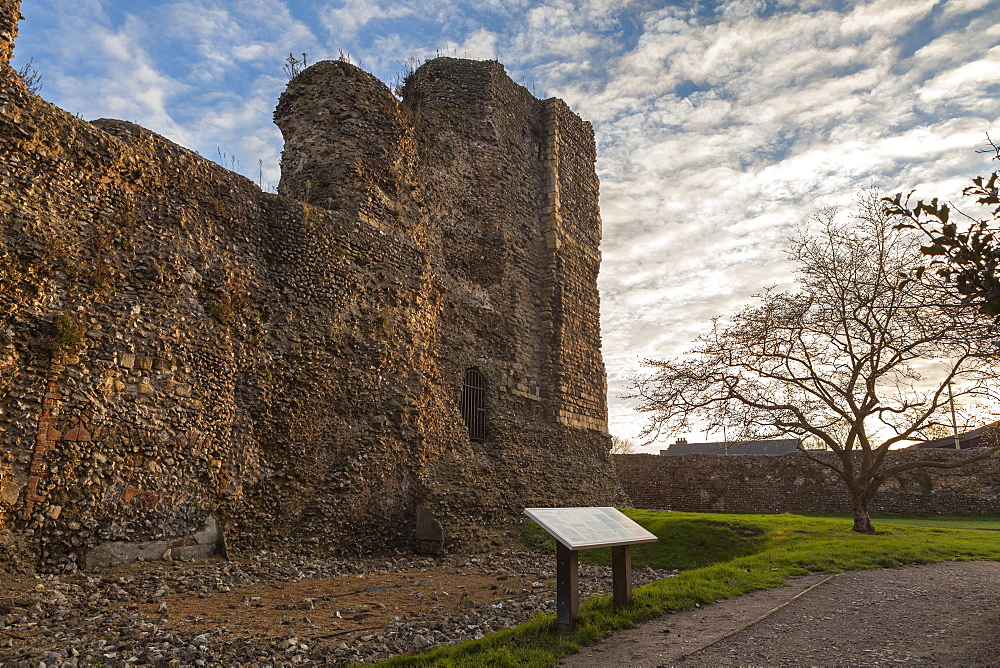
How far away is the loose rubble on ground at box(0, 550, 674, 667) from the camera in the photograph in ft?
17.0

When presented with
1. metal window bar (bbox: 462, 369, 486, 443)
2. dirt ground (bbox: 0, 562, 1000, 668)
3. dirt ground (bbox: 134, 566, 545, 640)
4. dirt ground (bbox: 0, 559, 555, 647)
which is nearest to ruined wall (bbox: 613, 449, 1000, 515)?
metal window bar (bbox: 462, 369, 486, 443)

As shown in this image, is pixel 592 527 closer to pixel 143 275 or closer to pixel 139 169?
pixel 143 275

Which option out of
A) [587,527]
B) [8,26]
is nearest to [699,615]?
[587,527]

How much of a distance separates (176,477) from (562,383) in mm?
10637

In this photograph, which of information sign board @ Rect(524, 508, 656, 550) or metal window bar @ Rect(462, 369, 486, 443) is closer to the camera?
information sign board @ Rect(524, 508, 656, 550)

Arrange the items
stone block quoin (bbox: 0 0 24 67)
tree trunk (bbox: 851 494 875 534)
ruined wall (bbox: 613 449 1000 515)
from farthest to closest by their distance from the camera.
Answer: ruined wall (bbox: 613 449 1000 515) → tree trunk (bbox: 851 494 875 534) → stone block quoin (bbox: 0 0 24 67)

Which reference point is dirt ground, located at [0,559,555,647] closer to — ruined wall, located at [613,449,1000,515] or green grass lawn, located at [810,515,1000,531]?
green grass lawn, located at [810,515,1000,531]

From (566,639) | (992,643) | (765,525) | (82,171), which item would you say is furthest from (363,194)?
(992,643)

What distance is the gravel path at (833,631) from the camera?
495 centimetres

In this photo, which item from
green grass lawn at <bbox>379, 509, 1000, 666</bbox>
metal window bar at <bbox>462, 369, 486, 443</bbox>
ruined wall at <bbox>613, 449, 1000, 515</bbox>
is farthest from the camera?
ruined wall at <bbox>613, 449, 1000, 515</bbox>

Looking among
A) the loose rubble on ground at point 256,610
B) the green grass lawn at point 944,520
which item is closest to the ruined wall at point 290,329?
the loose rubble on ground at point 256,610

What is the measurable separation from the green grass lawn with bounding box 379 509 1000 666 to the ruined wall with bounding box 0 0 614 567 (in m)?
3.76

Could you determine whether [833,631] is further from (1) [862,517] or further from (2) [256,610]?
(1) [862,517]

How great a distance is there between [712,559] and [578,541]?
6.73 meters
